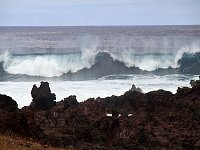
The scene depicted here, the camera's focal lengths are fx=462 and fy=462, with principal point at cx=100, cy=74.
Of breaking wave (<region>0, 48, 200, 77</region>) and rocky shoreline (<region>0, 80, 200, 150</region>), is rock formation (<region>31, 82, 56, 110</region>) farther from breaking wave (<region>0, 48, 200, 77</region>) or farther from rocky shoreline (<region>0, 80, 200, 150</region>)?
breaking wave (<region>0, 48, 200, 77</region>)

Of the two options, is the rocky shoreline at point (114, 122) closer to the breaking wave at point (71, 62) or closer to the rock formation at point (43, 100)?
the rock formation at point (43, 100)

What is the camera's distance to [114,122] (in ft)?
50.9

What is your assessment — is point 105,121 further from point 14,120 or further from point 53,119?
point 14,120

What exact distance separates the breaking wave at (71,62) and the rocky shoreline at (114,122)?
28.8 meters

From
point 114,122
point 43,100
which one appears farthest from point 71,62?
point 114,122

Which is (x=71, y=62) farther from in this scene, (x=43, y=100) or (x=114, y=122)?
(x=114, y=122)

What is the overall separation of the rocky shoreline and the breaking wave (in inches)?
1133

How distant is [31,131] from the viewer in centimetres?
1402

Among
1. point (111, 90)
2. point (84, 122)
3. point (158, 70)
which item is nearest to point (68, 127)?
point (84, 122)

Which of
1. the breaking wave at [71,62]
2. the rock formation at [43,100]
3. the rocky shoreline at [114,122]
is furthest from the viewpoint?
the breaking wave at [71,62]

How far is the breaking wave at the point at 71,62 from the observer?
4968 cm

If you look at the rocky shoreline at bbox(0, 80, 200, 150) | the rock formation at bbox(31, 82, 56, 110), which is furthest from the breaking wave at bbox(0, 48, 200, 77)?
the rocky shoreline at bbox(0, 80, 200, 150)

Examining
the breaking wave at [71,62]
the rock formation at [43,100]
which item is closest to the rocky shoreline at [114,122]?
the rock formation at [43,100]

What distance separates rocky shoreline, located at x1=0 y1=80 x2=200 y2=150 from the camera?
14.3 metres
